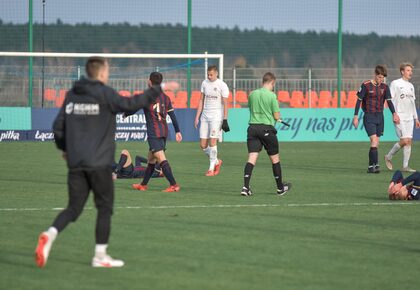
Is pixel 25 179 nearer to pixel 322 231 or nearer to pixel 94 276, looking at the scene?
pixel 322 231

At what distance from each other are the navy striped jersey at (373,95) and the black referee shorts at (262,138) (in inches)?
222

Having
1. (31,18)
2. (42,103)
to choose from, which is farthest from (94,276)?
(31,18)

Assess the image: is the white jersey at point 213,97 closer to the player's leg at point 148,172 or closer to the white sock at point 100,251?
the player's leg at point 148,172

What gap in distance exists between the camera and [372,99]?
2031cm

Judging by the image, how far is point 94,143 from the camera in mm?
8836

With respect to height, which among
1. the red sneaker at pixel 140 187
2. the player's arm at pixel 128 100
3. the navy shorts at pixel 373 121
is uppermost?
the player's arm at pixel 128 100

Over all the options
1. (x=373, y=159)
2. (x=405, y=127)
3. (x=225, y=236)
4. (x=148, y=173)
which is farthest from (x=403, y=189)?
(x=405, y=127)

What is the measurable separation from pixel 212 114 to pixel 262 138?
16.5 ft

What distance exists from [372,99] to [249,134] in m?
5.89

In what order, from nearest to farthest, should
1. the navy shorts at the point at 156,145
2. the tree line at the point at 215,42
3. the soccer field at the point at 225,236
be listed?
the soccer field at the point at 225,236 < the navy shorts at the point at 156,145 < the tree line at the point at 215,42

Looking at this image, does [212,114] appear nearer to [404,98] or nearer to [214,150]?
[214,150]

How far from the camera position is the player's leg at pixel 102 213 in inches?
345

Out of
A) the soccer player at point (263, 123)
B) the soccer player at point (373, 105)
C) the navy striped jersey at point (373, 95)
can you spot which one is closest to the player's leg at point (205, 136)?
the soccer player at point (373, 105)

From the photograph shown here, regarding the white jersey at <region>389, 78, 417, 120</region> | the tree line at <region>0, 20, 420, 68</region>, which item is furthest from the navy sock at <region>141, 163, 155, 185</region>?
the tree line at <region>0, 20, 420, 68</region>
